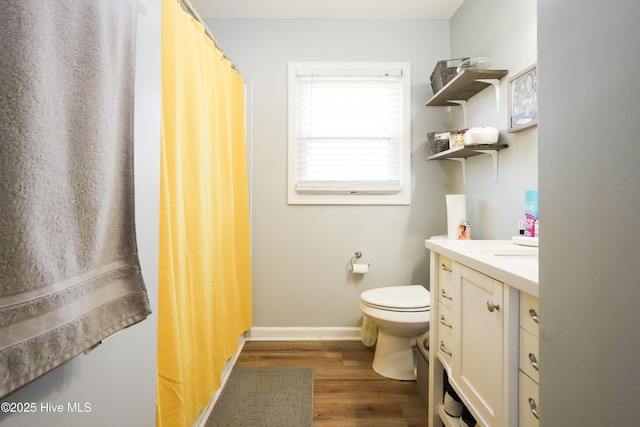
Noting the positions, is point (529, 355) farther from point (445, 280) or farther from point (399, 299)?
point (399, 299)

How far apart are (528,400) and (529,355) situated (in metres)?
0.12

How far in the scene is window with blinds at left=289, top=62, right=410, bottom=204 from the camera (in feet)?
7.36

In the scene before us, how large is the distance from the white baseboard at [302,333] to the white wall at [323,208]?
0.14 ft

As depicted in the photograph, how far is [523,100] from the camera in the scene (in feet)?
4.69

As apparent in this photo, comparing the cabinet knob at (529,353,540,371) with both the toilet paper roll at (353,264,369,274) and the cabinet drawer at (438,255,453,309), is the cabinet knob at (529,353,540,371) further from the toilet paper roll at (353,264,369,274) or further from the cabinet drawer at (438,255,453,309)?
the toilet paper roll at (353,264,369,274)

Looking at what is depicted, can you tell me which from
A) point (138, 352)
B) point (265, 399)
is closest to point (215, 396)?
point (265, 399)

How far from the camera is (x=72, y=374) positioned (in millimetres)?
603

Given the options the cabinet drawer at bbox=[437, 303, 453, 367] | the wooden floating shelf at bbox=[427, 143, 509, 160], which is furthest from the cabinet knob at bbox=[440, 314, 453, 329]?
the wooden floating shelf at bbox=[427, 143, 509, 160]

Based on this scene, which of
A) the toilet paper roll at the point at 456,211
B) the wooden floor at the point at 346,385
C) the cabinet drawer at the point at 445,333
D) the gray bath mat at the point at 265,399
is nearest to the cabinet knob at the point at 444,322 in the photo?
the cabinet drawer at the point at 445,333

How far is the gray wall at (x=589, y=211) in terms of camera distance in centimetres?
35

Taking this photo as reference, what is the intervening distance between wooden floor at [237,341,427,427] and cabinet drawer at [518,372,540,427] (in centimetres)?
85

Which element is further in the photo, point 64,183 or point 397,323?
point 397,323

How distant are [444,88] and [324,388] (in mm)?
1989

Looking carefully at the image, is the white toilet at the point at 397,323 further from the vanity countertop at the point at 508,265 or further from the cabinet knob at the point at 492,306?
the cabinet knob at the point at 492,306
